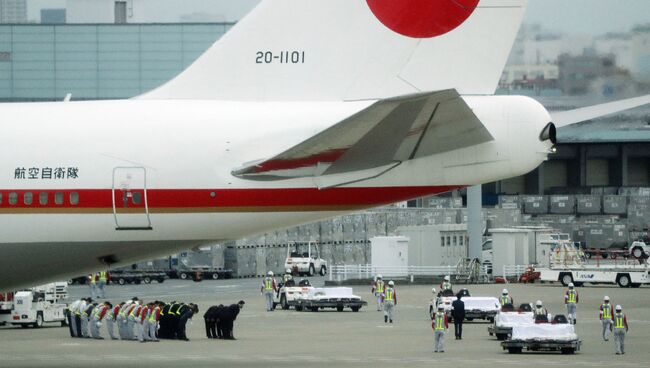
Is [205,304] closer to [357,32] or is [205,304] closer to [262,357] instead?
[262,357]

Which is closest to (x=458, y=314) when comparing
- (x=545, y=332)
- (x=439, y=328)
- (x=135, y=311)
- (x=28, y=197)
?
(x=439, y=328)

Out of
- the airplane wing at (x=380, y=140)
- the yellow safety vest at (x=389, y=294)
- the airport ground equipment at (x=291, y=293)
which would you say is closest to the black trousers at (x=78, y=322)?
the yellow safety vest at (x=389, y=294)

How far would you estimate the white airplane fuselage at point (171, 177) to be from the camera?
85.2ft

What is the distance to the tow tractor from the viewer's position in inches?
1945

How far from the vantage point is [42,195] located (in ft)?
87.9

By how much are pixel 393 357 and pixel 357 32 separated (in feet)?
36.1

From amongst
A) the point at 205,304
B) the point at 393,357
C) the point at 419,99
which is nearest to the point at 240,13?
the point at 205,304

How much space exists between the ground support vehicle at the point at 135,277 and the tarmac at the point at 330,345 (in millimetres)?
18086

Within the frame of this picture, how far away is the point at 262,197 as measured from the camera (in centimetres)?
2619

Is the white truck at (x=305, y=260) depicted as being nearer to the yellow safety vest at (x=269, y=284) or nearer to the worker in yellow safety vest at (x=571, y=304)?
the yellow safety vest at (x=269, y=284)

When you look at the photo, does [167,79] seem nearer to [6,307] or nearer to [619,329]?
[6,307]

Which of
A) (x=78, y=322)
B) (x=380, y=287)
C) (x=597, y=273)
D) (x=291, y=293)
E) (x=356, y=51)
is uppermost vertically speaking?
(x=356, y=51)

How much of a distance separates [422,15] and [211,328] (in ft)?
62.0

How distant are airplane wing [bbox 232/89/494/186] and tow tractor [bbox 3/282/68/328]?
25.3 metres
